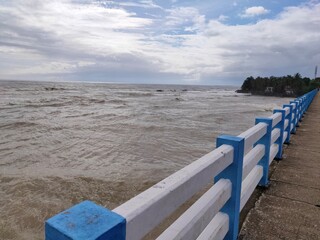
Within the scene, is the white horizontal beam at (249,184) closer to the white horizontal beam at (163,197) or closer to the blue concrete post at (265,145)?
the blue concrete post at (265,145)

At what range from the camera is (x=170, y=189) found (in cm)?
164

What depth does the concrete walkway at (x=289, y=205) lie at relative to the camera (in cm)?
326

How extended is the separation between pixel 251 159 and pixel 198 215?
1.76 m

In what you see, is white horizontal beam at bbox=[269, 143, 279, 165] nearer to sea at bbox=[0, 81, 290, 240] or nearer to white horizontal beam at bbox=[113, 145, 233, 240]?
sea at bbox=[0, 81, 290, 240]

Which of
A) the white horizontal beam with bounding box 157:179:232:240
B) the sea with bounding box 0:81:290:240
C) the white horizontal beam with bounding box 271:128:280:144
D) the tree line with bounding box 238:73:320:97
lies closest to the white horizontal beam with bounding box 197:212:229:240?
the white horizontal beam with bounding box 157:179:232:240

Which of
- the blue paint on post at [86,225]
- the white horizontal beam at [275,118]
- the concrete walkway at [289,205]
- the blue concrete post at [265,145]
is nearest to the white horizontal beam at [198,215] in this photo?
the blue paint on post at [86,225]

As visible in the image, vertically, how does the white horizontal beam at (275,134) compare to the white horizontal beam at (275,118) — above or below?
below

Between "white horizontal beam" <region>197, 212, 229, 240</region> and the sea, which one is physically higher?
"white horizontal beam" <region>197, 212, 229, 240</region>

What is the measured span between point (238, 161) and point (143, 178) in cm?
455

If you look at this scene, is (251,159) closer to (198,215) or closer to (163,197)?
(198,215)

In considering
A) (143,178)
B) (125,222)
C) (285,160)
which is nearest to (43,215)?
(143,178)

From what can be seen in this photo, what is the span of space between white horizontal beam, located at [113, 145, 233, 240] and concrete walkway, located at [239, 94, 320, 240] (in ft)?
4.88

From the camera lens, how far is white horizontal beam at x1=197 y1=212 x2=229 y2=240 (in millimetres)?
2344

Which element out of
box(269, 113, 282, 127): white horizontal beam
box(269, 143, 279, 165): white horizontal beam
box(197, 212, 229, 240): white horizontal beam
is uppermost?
box(269, 113, 282, 127): white horizontal beam
